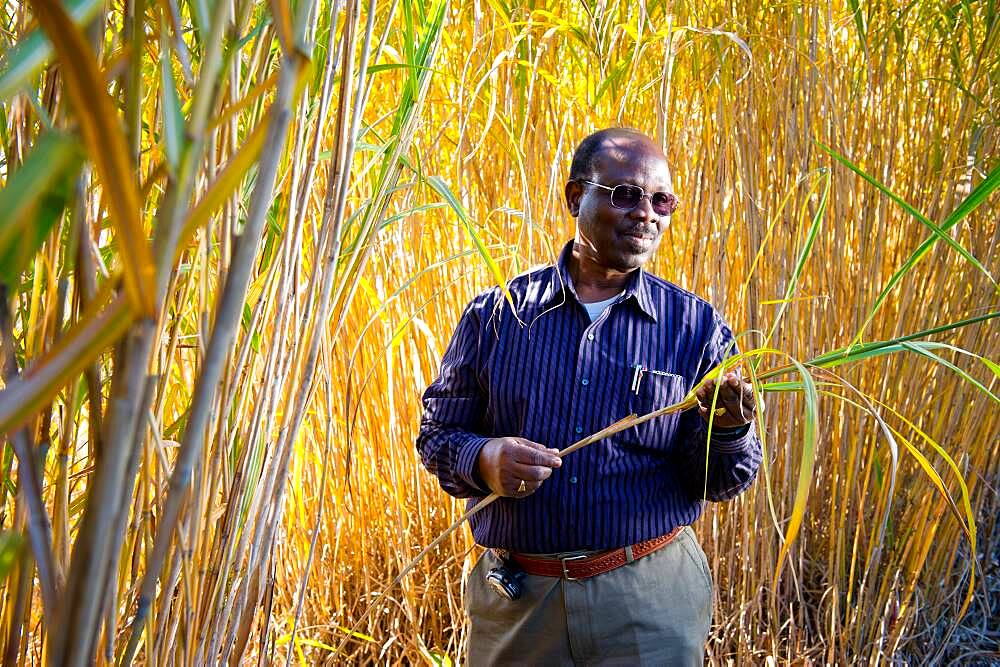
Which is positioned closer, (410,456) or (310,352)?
(310,352)

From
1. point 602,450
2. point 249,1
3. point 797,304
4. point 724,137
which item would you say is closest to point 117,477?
point 249,1

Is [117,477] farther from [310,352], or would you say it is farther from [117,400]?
[310,352]

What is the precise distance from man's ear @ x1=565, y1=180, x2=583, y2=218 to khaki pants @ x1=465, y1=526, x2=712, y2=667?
0.48 meters

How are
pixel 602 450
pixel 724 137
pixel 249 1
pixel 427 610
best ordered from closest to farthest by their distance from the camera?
pixel 249 1 → pixel 602 450 → pixel 724 137 → pixel 427 610

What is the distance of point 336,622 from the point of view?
2.06m

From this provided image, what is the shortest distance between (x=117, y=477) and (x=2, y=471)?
0.37 metres

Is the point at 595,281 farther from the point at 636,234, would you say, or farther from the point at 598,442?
the point at 598,442

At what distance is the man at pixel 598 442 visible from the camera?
1242 mm

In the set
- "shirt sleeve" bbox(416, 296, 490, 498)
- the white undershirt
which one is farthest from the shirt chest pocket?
"shirt sleeve" bbox(416, 296, 490, 498)

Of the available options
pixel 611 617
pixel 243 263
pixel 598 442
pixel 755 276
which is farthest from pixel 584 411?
pixel 243 263

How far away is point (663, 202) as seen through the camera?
1305 millimetres

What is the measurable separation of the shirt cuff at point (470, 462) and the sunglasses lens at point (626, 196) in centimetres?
36

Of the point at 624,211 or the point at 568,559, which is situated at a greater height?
the point at 624,211

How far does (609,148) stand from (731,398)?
1.50 ft
